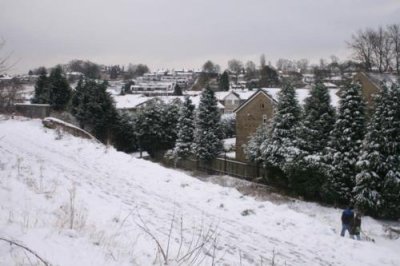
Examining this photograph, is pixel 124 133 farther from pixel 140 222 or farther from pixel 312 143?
pixel 140 222

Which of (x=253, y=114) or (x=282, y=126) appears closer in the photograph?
(x=282, y=126)

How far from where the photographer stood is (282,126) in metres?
28.1

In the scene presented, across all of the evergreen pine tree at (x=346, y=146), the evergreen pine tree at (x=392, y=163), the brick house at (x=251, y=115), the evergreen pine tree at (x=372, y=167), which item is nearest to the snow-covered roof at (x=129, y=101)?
the brick house at (x=251, y=115)

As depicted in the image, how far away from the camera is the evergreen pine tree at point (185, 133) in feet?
122

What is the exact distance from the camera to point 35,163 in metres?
12.0

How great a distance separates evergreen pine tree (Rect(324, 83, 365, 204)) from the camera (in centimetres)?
2305

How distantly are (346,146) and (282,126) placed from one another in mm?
5685

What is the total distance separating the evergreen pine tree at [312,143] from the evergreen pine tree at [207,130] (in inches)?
411

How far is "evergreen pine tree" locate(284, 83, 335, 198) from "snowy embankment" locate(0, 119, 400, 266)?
13.6 meters

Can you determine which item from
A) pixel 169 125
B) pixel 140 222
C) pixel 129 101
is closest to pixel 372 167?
pixel 140 222

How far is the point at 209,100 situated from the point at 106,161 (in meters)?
22.2

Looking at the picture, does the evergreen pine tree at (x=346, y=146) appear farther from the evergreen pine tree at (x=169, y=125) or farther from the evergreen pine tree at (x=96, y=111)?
the evergreen pine tree at (x=96, y=111)

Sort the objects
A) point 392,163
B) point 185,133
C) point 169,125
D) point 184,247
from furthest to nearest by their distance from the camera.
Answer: point 169,125
point 185,133
point 392,163
point 184,247

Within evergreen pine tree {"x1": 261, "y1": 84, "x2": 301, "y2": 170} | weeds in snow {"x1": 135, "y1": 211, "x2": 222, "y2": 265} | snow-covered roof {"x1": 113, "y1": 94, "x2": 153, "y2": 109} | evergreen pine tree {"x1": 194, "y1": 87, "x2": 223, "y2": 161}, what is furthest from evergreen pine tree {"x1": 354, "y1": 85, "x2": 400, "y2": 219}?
snow-covered roof {"x1": 113, "y1": 94, "x2": 153, "y2": 109}
